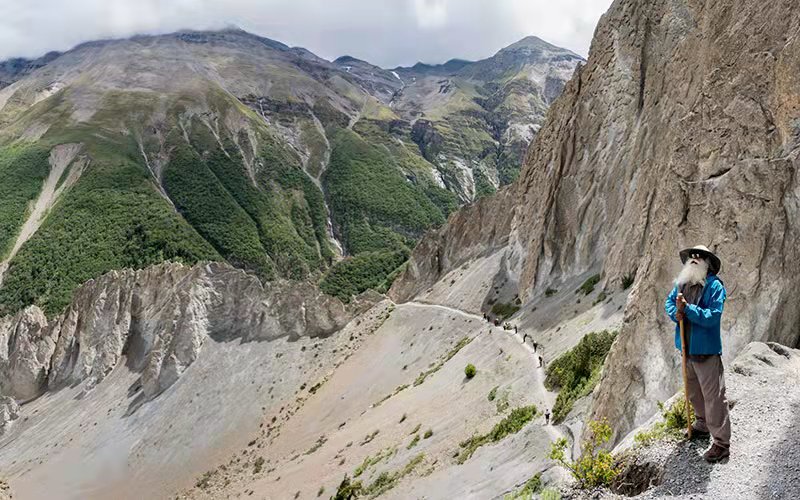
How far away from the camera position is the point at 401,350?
173 ft

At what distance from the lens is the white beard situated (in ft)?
26.9

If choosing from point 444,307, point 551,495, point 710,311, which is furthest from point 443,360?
point 710,311

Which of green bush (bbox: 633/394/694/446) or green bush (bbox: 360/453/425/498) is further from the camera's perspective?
green bush (bbox: 360/453/425/498)

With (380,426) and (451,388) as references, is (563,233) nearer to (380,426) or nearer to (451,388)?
(451,388)

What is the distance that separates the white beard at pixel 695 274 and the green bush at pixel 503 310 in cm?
4018

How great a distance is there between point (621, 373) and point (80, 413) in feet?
193

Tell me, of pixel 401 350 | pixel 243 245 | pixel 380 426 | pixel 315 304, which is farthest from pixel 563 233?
pixel 243 245

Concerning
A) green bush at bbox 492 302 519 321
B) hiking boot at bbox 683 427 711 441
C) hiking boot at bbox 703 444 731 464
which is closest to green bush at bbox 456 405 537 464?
hiking boot at bbox 683 427 711 441

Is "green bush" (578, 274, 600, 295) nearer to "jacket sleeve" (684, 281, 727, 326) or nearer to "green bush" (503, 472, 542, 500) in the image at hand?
"green bush" (503, 472, 542, 500)

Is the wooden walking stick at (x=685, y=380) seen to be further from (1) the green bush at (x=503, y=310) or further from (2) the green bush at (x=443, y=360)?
(1) the green bush at (x=503, y=310)

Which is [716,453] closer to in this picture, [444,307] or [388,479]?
[388,479]

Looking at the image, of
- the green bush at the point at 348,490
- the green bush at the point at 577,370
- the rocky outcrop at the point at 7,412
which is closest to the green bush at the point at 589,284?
the green bush at the point at 577,370

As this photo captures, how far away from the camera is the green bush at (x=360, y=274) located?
140500 mm

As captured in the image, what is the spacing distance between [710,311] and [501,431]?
17.2 m
